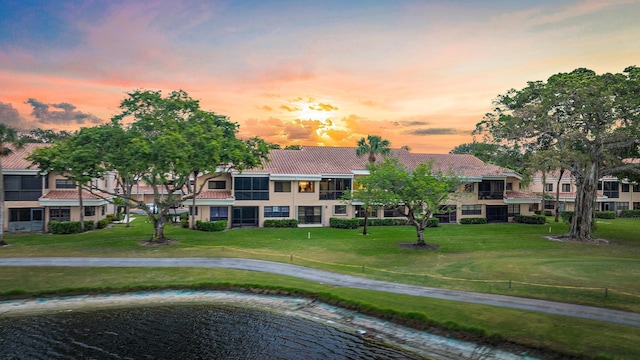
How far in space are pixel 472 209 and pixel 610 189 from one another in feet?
107

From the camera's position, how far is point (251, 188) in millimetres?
54000

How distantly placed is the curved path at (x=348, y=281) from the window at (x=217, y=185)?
868 inches

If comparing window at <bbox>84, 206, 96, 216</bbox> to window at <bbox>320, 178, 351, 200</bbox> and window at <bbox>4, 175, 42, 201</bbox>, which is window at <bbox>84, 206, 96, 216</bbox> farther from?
window at <bbox>320, 178, 351, 200</bbox>

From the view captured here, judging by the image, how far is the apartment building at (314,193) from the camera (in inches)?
2108

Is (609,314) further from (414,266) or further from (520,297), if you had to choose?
(414,266)

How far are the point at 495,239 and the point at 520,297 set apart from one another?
24934mm

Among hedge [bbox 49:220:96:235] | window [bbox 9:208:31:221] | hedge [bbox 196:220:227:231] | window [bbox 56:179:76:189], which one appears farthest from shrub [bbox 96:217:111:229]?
hedge [bbox 196:220:227:231]

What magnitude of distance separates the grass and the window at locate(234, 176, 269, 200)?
5.12m

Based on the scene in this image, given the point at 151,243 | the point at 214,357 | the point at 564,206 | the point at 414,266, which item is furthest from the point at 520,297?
the point at 564,206

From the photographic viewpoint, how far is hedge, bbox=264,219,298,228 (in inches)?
2092

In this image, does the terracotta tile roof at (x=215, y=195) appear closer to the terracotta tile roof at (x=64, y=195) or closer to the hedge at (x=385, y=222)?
the terracotta tile roof at (x=64, y=195)

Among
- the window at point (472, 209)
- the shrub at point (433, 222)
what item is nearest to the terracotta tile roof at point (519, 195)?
the window at point (472, 209)

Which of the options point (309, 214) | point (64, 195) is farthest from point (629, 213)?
point (64, 195)

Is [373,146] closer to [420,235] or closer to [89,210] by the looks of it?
[420,235]
